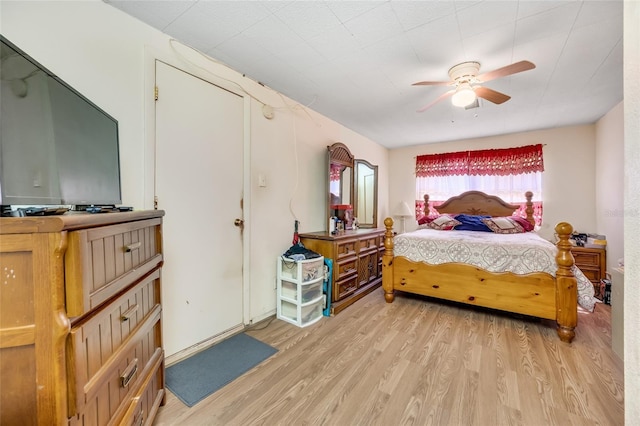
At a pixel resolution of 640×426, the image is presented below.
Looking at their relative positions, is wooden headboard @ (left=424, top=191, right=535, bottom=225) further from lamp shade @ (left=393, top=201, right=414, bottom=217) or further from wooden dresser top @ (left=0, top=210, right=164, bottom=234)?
wooden dresser top @ (left=0, top=210, right=164, bottom=234)

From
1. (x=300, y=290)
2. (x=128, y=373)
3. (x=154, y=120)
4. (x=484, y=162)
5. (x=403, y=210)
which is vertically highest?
(x=484, y=162)

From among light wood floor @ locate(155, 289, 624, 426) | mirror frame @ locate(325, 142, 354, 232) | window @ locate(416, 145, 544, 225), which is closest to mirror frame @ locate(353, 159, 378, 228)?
mirror frame @ locate(325, 142, 354, 232)

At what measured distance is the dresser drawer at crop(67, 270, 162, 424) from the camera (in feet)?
2.23

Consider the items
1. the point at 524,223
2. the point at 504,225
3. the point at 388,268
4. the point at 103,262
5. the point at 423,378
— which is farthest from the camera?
the point at 524,223

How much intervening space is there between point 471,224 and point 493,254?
4.15 ft

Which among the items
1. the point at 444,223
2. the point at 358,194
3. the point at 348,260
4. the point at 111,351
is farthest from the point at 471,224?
the point at 111,351

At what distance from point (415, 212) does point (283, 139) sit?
310cm

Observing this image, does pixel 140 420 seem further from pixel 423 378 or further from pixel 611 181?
pixel 611 181

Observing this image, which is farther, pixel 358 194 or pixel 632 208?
pixel 358 194

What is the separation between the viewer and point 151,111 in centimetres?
169

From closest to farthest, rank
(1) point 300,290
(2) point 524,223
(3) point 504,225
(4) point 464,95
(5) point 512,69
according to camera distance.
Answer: (5) point 512,69
(4) point 464,95
(1) point 300,290
(3) point 504,225
(2) point 524,223

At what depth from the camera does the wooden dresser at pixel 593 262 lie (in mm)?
3082

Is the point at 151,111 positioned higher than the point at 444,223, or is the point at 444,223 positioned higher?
the point at 151,111

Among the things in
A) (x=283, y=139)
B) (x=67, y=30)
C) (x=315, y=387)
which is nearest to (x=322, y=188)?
(x=283, y=139)
